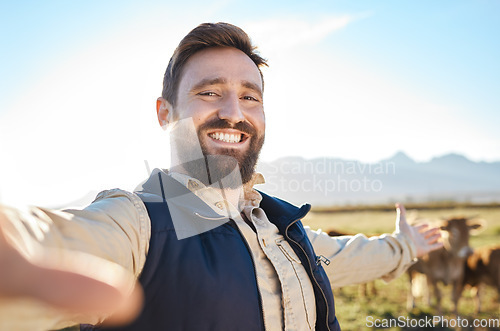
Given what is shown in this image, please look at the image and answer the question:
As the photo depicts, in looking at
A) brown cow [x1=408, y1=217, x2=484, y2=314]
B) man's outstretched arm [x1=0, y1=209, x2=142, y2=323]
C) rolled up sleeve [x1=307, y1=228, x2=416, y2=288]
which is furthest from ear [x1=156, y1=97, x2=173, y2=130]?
brown cow [x1=408, y1=217, x2=484, y2=314]

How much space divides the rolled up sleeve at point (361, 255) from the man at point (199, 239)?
1 cm

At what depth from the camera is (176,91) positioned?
2324 millimetres

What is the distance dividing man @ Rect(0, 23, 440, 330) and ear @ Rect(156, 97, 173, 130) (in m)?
0.01

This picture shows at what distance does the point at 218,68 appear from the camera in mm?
2207

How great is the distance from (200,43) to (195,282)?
4.92ft

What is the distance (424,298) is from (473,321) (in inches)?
67.8

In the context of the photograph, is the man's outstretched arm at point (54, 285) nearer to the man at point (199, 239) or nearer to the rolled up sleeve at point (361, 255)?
the man at point (199, 239)

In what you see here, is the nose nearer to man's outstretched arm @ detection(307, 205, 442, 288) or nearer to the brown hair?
the brown hair

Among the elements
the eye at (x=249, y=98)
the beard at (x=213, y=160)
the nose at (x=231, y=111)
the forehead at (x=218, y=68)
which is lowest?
the beard at (x=213, y=160)

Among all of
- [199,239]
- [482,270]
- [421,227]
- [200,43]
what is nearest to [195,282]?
[199,239]

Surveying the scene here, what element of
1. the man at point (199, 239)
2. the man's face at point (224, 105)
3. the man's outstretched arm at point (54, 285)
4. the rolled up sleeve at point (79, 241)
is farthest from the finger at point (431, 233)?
the man's outstretched arm at point (54, 285)

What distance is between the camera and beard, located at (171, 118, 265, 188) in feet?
6.86

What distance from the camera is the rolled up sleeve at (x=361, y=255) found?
2.78 m

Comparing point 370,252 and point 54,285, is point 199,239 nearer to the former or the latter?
point 54,285
